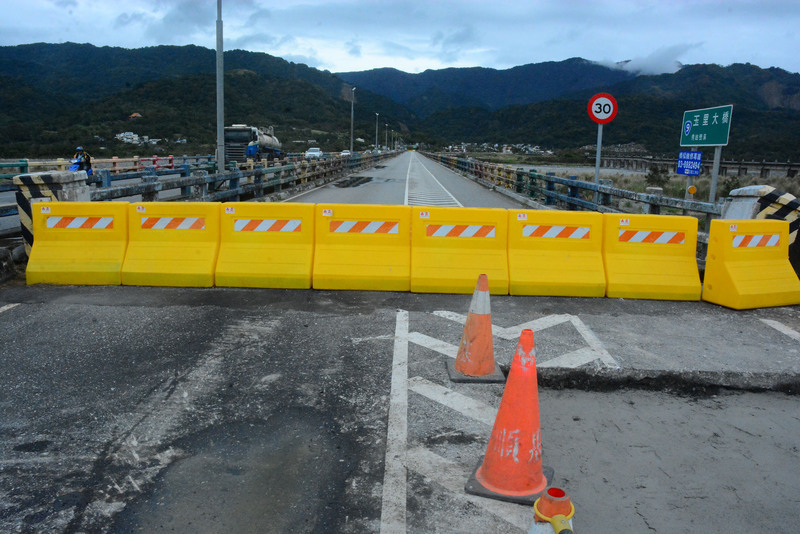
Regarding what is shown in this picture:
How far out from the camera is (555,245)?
8.23 meters

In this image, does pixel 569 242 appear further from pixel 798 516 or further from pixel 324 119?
pixel 324 119

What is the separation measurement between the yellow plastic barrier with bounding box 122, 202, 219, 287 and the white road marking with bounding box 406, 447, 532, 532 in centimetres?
499

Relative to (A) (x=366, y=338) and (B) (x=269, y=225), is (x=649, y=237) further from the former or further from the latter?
(B) (x=269, y=225)

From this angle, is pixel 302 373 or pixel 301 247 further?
pixel 301 247

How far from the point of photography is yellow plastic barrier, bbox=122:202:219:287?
8.06 metres

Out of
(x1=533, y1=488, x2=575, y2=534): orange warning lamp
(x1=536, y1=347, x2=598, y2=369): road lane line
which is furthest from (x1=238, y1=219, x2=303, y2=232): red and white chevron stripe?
(x1=533, y1=488, x2=575, y2=534): orange warning lamp

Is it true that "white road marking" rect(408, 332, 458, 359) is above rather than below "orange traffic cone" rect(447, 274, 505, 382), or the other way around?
below

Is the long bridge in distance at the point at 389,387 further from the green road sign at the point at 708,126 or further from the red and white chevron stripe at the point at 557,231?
the green road sign at the point at 708,126

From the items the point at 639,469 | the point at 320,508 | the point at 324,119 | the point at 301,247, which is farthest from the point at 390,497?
the point at 324,119

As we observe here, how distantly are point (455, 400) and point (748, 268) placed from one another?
509cm

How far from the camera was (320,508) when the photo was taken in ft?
11.1

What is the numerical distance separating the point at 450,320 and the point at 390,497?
3.51 m

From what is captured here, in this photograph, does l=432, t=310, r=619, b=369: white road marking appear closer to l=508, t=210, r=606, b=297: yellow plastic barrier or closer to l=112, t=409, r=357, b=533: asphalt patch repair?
l=508, t=210, r=606, b=297: yellow plastic barrier

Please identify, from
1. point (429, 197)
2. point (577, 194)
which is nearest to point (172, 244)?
point (577, 194)
